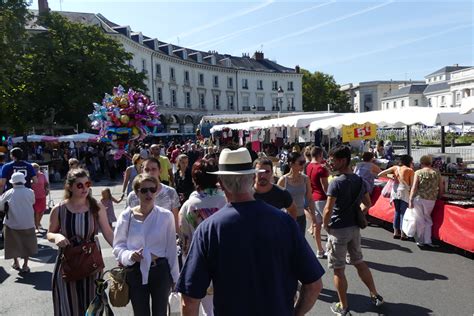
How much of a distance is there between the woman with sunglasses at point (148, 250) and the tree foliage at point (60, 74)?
29788 mm

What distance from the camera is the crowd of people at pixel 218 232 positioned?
2221mm

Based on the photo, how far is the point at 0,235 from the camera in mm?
9336

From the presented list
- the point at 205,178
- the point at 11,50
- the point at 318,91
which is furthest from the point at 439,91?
the point at 205,178

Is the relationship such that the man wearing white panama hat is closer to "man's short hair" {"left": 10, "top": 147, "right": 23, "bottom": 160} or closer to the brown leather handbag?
the brown leather handbag

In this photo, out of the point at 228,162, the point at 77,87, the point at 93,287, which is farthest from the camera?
the point at 77,87

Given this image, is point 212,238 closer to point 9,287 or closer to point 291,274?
point 291,274

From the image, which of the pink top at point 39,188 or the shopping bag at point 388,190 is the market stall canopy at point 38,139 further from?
the shopping bag at point 388,190

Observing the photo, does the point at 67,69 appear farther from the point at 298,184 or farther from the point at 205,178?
the point at 205,178

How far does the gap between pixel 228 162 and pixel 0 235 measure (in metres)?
8.71

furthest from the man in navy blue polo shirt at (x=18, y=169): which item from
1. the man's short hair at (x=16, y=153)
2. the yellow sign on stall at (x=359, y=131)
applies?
the yellow sign on stall at (x=359, y=131)

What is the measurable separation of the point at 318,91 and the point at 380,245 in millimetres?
76023

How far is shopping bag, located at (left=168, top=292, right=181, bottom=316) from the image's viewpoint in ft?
12.5

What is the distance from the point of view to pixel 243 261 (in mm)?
2197

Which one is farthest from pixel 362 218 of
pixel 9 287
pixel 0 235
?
pixel 0 235
